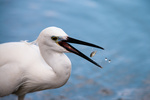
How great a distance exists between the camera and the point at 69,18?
5.15 m

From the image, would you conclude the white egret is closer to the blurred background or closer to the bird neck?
the bird neck

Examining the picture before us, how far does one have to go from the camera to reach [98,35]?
4.81m

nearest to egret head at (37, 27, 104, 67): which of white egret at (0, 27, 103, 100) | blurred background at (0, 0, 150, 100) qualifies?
white egret at (0, 27, 103, 100)

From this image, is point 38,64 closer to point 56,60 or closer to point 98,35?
point 56,60

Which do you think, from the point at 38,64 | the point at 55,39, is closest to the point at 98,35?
the point at 38,64

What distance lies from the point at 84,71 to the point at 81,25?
1198 mm

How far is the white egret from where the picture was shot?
2.58m

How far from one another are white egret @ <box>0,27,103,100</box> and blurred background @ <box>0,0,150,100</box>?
3.01 feet

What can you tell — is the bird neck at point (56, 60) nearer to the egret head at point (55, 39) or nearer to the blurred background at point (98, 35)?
the egret head at point (55, 39)

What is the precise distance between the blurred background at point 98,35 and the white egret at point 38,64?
0.92m

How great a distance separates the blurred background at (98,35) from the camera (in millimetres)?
3830

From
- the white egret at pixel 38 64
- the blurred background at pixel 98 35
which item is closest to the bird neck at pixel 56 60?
the white egret at pixel 38 64

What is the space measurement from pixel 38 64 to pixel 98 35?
220 centimetres

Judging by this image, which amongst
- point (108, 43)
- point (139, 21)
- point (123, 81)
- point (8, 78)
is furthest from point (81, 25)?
point (8, 78)
